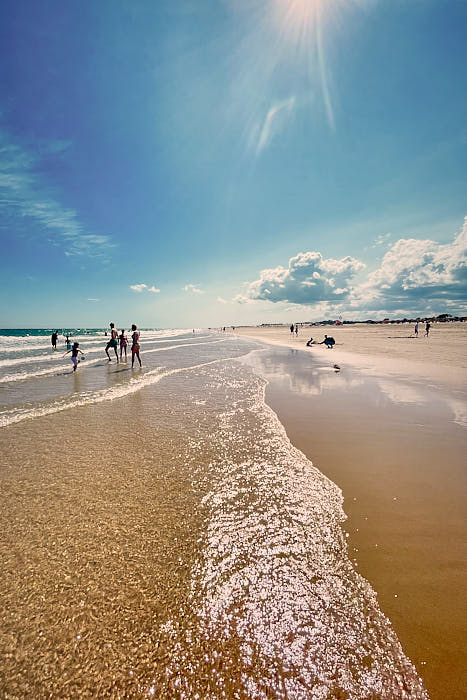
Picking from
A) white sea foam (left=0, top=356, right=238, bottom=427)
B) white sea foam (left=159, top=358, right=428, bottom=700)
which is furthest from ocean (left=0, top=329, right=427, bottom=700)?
white sea foam (left=0, top=356, right=238, bottom=427)

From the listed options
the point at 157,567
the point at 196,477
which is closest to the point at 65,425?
the point at 196,477

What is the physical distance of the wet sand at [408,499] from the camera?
2.41 metres

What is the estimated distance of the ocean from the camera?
206 cm

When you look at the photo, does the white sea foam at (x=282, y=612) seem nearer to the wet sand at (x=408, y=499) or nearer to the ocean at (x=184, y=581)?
the ocean at (x=184, y=581)

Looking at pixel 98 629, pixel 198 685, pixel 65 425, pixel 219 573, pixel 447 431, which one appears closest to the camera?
pixel 198 685

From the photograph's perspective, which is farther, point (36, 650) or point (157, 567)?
point (157, 567)

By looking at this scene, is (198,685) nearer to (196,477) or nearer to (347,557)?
(347,557)

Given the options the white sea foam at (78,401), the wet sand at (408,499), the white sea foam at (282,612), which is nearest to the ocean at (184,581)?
the white sea foam at (282,612)

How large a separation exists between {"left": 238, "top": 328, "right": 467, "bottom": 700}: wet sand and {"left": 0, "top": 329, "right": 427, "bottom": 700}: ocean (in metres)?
0.23

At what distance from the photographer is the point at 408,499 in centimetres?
428

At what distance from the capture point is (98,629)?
238 cm

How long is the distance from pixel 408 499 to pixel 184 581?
3495 mm

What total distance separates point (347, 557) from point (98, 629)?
261 cm

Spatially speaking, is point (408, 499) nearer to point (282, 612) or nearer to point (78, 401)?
point (282, 612)
